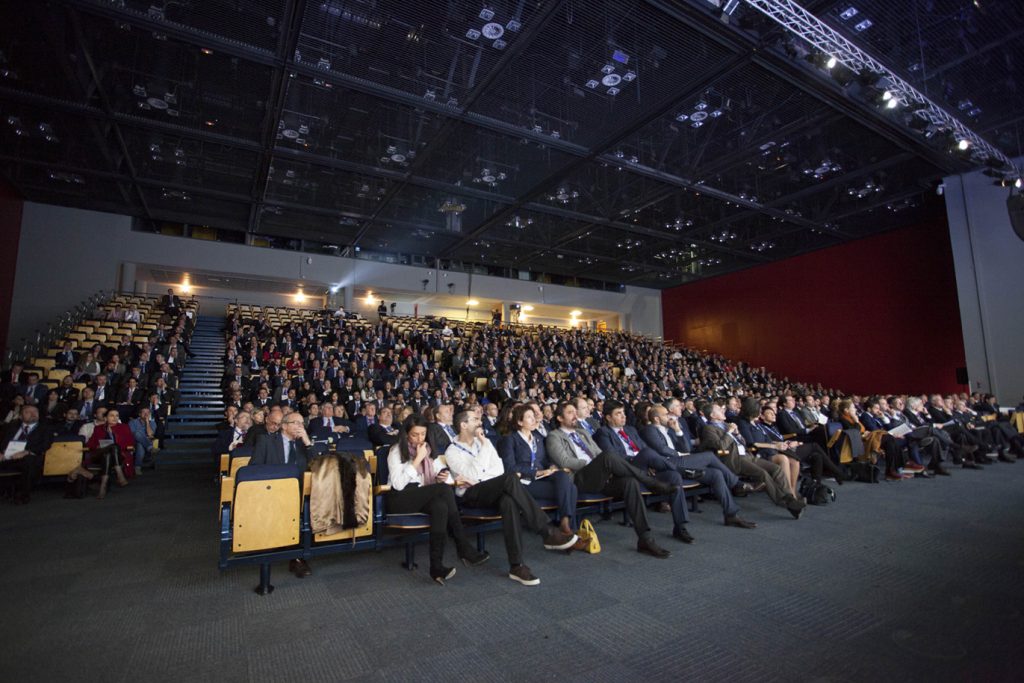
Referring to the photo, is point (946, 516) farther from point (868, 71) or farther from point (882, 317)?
point (882, 317)

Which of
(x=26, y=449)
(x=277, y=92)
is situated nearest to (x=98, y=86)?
(x=277, y=92)

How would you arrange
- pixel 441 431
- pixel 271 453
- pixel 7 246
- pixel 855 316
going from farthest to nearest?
pixel 855 316 < pixel 7 246 < pixel 441 431 < pixel 271 453

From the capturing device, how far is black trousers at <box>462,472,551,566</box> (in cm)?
283

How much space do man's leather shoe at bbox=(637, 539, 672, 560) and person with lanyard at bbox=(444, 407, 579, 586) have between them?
1.41 ft

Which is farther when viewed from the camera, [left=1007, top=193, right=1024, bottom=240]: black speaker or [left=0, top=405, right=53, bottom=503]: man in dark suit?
[left=1007, top=193, right=1024, bottom=240]: black speaker

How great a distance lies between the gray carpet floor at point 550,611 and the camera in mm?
1839

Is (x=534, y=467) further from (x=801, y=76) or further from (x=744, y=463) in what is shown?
(x=801, y=76)

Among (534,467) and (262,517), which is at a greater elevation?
(534,467)

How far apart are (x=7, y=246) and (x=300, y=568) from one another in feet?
44.4

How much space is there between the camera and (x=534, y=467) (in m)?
3.62

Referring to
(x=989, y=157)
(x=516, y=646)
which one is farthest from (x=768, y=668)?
(x=989, y=157)

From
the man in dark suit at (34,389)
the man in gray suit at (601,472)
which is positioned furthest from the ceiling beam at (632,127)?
the man in dark suit at (34,389)

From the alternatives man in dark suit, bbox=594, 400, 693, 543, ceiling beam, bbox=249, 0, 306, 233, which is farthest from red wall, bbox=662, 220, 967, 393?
ceiling beam, bbox=249, 0, 306, 233

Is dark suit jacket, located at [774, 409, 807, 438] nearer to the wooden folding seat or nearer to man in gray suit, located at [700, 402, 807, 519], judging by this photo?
man in gray suit, located at [700, 402, 807, 519]
